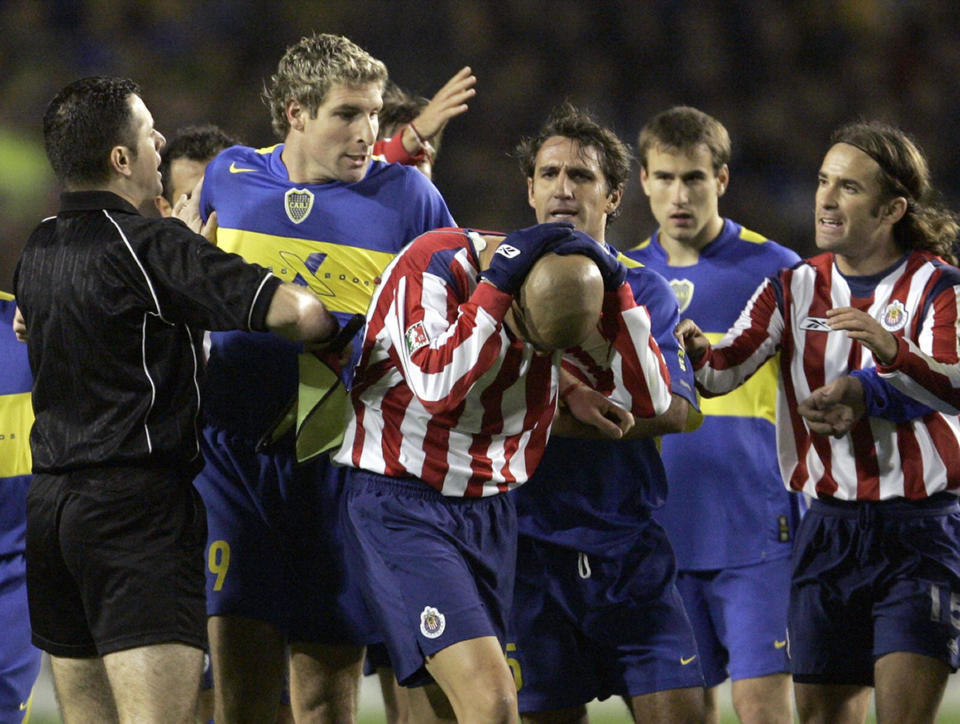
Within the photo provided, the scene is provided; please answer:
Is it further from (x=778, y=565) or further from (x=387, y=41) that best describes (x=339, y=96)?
(x=387, y=41)

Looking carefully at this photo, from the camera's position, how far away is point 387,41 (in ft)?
34.0

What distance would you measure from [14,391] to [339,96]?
1458 millimetres

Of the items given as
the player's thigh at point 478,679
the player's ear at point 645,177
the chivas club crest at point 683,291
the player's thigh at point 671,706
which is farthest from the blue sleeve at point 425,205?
the player's thigh at point 671,706

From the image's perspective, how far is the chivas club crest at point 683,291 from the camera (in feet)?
16.5

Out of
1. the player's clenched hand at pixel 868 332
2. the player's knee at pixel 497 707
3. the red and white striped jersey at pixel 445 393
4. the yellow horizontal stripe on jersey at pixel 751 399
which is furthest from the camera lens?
the yellow horizontal stripe on jersey at pixel 751 399

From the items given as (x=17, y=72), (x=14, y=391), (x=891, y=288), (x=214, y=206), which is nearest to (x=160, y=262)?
(x=214, y=206)

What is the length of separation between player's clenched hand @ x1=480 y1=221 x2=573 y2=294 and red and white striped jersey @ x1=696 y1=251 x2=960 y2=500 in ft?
3.61

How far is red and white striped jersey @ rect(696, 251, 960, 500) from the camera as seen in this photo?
12.9 feet

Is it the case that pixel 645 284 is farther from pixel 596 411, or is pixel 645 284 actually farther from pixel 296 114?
pixel 296 114

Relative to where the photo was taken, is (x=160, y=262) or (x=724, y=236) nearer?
(x=160, y=262)

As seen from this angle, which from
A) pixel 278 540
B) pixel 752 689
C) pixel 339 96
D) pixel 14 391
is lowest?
pixel 752 689

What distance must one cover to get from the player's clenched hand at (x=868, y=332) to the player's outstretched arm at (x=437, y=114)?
1.98 m

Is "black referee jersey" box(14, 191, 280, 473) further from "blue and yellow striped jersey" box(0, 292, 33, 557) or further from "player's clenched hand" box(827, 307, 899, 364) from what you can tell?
"player's clenched hand" box(827, 307, 899, 364)

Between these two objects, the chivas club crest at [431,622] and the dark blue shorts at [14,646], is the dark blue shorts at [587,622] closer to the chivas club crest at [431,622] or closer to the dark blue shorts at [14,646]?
the chivas club crest at [431,622]
